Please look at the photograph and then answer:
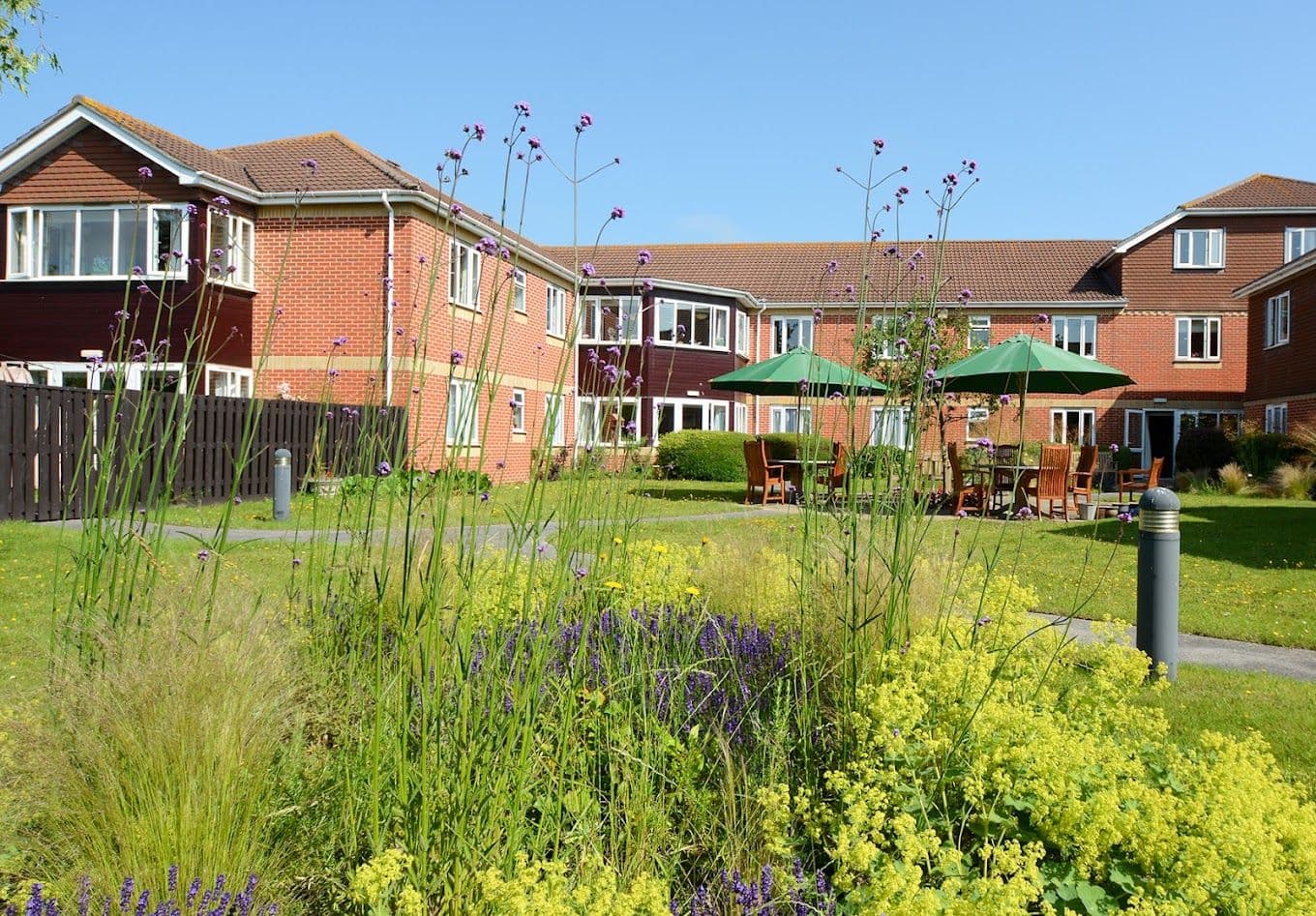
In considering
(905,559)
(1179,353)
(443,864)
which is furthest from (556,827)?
(1179,353)

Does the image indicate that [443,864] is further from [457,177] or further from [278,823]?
[457,177]

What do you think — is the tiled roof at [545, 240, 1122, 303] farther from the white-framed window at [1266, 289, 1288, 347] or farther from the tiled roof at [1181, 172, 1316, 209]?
the white-framed window at [1266, 289, 1288, 347]

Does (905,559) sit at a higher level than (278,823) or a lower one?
higher

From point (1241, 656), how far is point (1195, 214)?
101 ft

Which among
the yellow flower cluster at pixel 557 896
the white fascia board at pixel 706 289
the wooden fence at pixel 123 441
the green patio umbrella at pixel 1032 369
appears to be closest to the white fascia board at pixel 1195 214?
the white fascia board at pixel 706 289

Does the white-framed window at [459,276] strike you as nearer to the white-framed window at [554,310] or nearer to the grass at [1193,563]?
the grass at [1193,563]

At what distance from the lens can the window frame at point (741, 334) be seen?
3234 centimetres

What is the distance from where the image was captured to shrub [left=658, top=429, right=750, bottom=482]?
83.5 ft

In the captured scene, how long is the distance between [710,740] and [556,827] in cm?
74

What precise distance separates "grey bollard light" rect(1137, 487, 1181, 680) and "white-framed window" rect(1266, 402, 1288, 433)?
24.1 m

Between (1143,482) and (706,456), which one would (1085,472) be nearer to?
(1143,482)

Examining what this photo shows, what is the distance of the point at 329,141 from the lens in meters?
21.1

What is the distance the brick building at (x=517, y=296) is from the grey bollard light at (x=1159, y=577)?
3.58ft

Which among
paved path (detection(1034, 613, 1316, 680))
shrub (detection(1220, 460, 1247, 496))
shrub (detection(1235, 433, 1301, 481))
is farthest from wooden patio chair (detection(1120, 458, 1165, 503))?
paved path (detection(1034, 613, 1316, 680))
